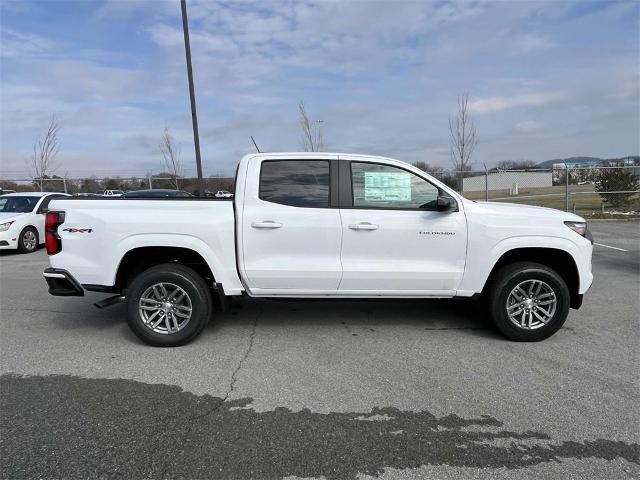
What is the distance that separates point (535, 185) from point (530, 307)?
20.8m

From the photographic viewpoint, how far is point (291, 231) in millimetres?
4480

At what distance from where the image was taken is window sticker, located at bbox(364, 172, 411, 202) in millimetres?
4609

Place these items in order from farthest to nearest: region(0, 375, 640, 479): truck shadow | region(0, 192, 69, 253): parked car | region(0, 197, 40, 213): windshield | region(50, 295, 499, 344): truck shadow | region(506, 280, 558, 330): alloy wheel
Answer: region(0, 197, 40, 213): windshield < region(0, 192, 69, 253): parked car < region(50, 295, 499, 344): truck shadow < region(506, 280, 558, 330): alloy wheel < region(0, 375, 640, 479): truck shadow

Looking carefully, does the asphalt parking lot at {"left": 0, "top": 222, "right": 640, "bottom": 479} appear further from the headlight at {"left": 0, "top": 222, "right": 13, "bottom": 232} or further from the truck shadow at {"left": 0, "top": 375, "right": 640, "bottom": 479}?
the headlight at {"left": 0, "top": 222, "right": 13, "bottom": 232}

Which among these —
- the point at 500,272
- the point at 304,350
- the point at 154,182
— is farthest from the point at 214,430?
the point at 154,182

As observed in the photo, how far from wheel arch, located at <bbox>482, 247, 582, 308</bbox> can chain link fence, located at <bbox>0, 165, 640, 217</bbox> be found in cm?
1333

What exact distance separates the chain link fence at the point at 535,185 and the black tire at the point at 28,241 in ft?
27.3

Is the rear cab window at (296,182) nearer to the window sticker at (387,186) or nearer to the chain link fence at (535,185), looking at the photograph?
the window sticker at (387,186)

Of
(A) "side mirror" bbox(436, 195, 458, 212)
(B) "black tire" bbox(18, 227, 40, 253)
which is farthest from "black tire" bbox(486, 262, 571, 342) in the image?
(B) "black tire" bbox(18, 227, 40, 253)

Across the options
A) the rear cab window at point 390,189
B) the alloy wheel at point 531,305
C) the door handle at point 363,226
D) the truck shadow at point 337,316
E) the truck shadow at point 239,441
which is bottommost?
the truck shadow at point 239,441

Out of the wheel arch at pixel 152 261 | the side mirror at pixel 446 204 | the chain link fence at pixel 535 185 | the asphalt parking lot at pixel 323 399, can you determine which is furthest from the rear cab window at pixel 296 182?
the chain link fence at pixel 535 185

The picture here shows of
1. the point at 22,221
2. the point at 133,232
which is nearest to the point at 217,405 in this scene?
the point at 133,232

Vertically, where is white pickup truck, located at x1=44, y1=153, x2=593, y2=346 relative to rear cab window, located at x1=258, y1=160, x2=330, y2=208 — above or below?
below

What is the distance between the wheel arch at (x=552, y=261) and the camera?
4.69 m
